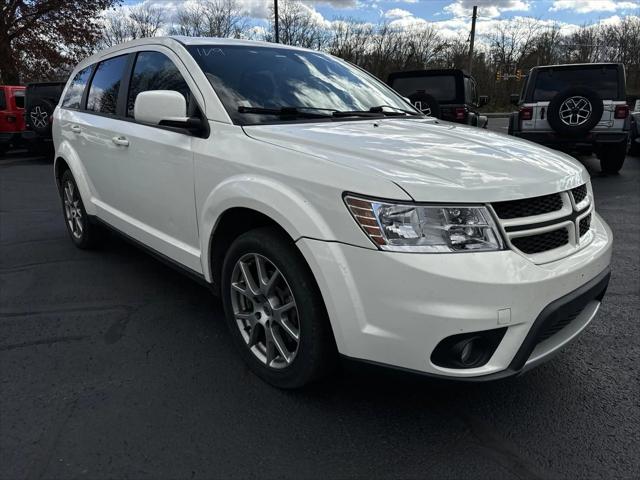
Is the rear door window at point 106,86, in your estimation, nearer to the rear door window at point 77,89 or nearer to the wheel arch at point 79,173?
the rear door window at point 77,89

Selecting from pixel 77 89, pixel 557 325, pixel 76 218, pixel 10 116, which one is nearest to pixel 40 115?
pixel 10 116

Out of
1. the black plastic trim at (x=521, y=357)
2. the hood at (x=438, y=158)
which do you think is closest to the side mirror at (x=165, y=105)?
the hood at (x=438, y=158)

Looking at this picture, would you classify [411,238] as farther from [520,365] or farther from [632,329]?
[632,329]

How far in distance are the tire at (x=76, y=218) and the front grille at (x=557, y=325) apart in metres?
3.89

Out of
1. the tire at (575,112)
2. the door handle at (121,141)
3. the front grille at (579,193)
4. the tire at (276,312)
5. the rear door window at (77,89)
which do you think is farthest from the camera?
the tire at (575,112)

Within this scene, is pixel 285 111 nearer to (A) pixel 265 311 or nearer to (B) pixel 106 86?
(A) pixel 265 311

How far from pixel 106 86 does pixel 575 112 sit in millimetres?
7250

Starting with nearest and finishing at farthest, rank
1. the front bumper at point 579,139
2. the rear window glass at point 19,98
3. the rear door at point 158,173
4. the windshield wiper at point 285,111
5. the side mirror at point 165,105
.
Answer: the side mirror at point 165,105
the windshield wiper at point 285,111
the rear door at point 158,173
the front bumper at point 579,139
the rear window glass at point 19,98

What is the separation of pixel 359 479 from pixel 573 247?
137 cm

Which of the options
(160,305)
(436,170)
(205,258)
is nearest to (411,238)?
(436,170)

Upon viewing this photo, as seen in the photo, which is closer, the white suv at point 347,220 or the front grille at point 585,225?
the white suv at point 347,220

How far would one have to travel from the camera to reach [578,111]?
834 cm

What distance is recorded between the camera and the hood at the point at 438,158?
2043mm

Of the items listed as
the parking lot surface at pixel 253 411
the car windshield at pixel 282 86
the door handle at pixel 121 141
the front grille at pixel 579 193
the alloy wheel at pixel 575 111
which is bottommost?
the parking lot surface at pixel 253 411
